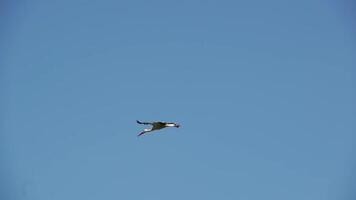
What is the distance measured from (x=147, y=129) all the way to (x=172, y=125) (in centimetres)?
412

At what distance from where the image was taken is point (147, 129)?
9544 centimetres

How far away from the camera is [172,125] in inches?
3669
